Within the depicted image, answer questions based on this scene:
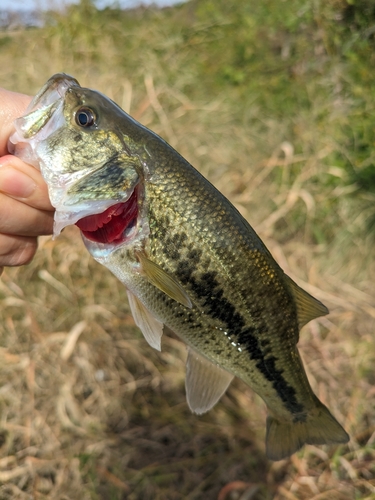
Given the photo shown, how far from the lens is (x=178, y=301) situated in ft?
4.48

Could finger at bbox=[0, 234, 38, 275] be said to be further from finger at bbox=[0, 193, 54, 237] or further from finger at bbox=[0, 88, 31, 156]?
finger at bbox=[0, 88, 31, 156]

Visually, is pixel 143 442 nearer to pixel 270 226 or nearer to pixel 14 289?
pixel 14 289

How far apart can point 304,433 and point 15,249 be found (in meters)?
1.39

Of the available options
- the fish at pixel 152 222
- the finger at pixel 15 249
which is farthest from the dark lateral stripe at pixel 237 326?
the finger at pixel 15 249

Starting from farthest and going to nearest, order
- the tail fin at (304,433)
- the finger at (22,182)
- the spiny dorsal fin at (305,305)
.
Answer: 1. the tail fin at (304,433)
2. the spiny dorsal fin at (305,305)
3. the finger at (22,182)

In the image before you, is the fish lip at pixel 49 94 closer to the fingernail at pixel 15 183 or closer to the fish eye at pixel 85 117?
the fish eye at pixel 85 117

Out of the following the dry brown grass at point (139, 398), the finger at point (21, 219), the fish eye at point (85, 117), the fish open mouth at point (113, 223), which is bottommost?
the dry brown grass at point (139, 398)

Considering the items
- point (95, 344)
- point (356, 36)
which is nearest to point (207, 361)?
point (95, 344)

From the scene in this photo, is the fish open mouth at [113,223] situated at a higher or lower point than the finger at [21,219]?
higher

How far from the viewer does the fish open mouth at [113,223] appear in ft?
4.70

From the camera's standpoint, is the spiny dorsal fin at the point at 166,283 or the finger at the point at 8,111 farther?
the finger at the point at 8,111

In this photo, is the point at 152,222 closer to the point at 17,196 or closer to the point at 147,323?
the point at 147,323

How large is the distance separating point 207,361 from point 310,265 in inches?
113

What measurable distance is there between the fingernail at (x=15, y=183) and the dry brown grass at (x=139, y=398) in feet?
6.64
